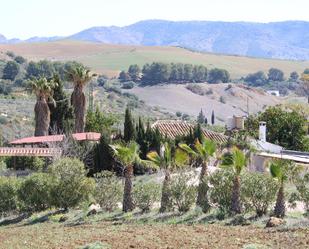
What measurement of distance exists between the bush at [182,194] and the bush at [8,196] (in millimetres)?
8116

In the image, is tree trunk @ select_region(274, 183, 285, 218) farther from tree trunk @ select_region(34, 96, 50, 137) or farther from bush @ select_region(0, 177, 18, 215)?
tree trunk @ select_region(34, 96, 50, 137)

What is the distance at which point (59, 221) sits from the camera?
80.6ft

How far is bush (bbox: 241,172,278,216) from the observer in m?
22.4

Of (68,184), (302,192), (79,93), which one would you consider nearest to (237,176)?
(302,192)

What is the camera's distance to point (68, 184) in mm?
27297

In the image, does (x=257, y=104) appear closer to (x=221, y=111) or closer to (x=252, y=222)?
(x=221, y=111)

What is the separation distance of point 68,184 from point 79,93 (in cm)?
2618

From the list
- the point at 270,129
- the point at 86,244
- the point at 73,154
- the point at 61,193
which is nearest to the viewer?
the point at 86,244

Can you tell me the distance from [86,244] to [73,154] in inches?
874

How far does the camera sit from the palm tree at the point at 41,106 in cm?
5056

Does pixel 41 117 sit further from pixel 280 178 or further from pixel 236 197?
pixel 280 178

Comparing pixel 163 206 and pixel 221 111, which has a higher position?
pixel 163 206

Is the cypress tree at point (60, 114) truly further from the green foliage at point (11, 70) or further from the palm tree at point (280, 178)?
the green foliage at point (11, 70)

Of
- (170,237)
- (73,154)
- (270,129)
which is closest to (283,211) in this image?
(170,237)
